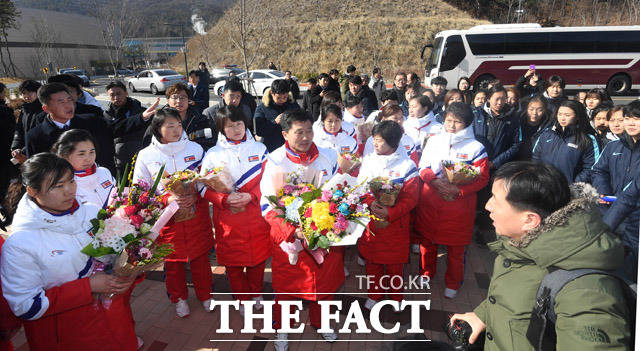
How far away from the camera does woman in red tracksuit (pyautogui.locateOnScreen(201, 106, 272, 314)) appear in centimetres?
307

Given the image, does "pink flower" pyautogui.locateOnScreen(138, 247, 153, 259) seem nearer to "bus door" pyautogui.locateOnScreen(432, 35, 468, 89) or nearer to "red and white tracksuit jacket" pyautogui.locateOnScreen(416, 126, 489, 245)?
"red and white tracksuit jacket" pyautogui.locateOnScreen(416, 126, 489, 245)

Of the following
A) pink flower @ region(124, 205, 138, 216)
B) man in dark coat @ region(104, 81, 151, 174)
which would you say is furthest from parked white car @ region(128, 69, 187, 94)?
pink flower @ region(124, 205, 138, 216)

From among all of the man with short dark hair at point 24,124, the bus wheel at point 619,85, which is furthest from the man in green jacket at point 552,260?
the bus wheel at point 619,85

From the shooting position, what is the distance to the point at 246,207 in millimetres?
3154

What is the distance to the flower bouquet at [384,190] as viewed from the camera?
9.05 ft

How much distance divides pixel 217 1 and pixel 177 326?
9023cm

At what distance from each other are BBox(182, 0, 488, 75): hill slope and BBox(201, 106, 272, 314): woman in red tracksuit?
30.6m

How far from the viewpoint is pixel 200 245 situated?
335cm

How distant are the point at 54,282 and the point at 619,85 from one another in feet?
75.9

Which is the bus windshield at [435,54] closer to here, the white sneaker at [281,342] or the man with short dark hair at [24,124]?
the man with short dark hair at [24,124]

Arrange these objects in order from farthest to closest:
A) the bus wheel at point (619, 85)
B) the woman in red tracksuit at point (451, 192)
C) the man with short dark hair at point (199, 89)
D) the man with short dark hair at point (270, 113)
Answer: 1. the bus wheel at point (619, 85)
2. the man with short dark hair at point (199, 89)
3. the man with short dark hair at point (270, 113)
4. the woman in red tracksuit at point (451, 192)

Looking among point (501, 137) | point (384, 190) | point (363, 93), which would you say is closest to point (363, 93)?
point (363, 93)

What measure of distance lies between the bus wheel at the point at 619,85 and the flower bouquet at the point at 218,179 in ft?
68.9

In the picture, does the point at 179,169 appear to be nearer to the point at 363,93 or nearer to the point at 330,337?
the point at 330,337
